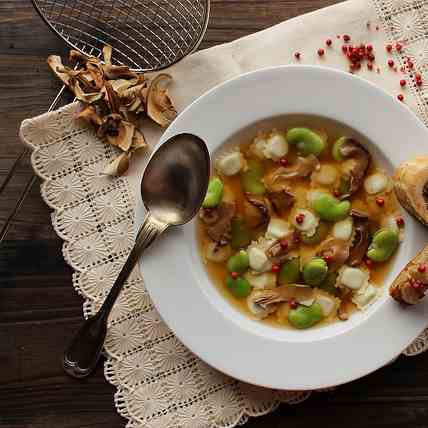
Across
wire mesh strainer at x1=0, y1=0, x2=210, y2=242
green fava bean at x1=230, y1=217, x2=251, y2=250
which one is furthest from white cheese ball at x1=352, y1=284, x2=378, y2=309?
wire mesh strainer at x1=0, y1=0, x2=210, y2=242

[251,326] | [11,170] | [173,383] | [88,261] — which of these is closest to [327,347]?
[251,326]

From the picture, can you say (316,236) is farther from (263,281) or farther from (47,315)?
(47,315)

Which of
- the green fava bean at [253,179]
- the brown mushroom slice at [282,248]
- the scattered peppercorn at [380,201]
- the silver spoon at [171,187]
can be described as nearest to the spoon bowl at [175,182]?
the silver spoon at [171,187]

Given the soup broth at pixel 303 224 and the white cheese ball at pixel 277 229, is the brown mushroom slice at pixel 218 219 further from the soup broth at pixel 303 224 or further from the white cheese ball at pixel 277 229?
the white cheese ball at pixel 277 229

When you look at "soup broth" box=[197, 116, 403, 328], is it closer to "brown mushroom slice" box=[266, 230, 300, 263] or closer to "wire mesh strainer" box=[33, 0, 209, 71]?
"brown mushroom slice" box=[266, 230, 300, 263]

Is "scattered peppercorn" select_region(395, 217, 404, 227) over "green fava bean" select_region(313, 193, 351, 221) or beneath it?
over

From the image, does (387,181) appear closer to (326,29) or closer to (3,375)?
(326,29)

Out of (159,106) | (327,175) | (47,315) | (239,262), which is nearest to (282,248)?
(239,262)

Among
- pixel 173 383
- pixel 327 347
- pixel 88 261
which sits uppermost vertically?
pixel 327 347
